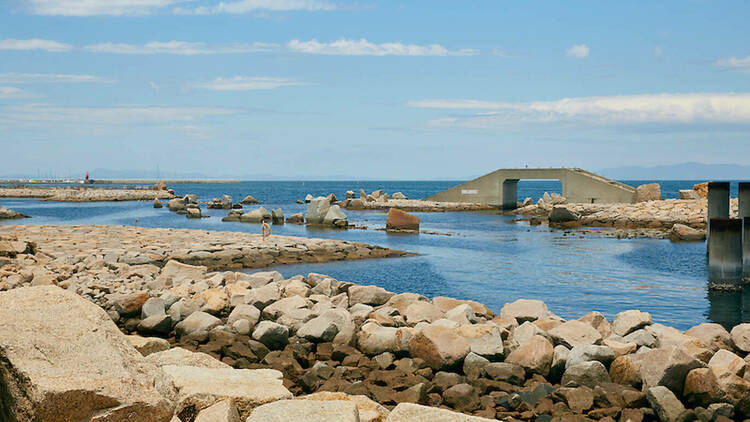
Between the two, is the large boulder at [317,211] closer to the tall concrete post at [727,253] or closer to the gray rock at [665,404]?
the tall concrete post at [727,253]

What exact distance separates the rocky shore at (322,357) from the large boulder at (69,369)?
0.04 feet

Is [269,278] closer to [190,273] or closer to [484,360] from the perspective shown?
[190,273]

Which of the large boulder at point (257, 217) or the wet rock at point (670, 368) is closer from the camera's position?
the wet rock at point (670, 368)

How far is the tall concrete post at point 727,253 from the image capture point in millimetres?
19578

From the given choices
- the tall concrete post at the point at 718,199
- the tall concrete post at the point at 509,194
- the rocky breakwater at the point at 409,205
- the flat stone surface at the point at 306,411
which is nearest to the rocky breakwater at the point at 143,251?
the flat stone surface at the point at 306,411

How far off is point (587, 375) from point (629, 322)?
2.84 metres

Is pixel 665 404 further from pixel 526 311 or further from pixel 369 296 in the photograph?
pixel 369 296

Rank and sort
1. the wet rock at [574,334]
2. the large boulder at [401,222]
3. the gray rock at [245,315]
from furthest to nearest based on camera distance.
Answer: the large boulder at [401,222] → the gray rock at [245,315] → the wet rock at [574,334]

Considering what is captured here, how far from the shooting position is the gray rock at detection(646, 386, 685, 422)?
300 inches

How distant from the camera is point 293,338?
10.5 metres

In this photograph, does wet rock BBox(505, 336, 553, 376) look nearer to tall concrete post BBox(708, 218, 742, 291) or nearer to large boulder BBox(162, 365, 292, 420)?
large boulder BBox(162, 365, 292, 420)

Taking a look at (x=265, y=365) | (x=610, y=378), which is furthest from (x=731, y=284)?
(x=265, y=365)

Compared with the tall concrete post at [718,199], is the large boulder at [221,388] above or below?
below

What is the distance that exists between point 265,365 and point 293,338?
105 cm
